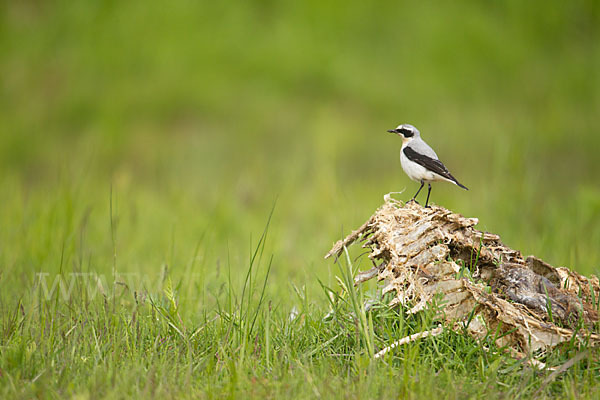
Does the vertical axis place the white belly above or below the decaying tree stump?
above

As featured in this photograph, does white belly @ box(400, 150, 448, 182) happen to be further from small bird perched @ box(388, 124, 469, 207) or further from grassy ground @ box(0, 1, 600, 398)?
grassy ground @ box(0, 1, 600, 398)

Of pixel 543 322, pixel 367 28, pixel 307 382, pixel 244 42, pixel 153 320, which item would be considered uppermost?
pixel 367 28

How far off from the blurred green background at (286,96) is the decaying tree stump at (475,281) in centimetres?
493

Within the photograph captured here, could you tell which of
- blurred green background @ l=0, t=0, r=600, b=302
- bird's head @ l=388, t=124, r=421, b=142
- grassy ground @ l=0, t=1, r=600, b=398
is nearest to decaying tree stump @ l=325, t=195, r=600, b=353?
grassy ground @ l=0, t=1, r=600, b=398

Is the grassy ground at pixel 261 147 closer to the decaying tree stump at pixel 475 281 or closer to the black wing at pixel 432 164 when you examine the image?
the decaying tree stump at pixel 475 281

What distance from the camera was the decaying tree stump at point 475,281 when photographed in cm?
325

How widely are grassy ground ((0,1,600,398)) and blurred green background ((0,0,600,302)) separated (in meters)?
0.05

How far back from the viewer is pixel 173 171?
10930 millimetres

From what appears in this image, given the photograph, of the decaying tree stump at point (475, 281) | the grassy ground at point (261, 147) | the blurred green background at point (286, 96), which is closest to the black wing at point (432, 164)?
the decaying tree stump at point (475, 281)

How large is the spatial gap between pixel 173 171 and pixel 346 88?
185 inches

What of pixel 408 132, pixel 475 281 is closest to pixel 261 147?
pixel 408 132

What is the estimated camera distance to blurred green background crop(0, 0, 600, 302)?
10.4 metres

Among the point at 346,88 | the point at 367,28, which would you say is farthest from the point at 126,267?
the point at 367,28

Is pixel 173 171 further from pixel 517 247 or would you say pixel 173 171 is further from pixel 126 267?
pixel 517 247
